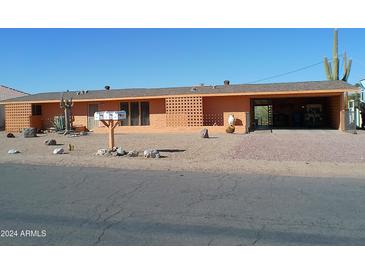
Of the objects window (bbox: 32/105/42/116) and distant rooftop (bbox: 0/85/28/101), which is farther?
distant rooftop (bbox: 0/85/28/101)

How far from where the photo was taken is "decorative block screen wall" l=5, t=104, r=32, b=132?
2878 centimetres

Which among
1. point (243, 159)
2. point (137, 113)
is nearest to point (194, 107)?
point (137, 113)

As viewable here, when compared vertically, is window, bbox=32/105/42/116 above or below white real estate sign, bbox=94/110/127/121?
above

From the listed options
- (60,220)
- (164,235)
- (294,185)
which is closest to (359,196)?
(294,185)

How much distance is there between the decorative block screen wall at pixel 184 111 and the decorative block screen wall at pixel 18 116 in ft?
37.3

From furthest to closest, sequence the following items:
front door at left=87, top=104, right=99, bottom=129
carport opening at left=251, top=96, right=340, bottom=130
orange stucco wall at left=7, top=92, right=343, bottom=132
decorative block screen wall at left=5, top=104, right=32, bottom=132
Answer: decorative block screen wall at left=5, top=104, right=32, bottom=132
carport opening at left=251, top=96, right=340, bottom=130
front door at left=87, top=104, right=99, bottom=129
orange stucco wall at left=7, top=92, right=343, bottom=132

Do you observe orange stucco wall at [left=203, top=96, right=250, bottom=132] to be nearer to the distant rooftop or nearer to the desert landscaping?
the desert landscaping

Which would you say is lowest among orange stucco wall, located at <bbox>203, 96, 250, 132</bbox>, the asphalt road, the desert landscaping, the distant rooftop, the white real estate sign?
the asphalt road

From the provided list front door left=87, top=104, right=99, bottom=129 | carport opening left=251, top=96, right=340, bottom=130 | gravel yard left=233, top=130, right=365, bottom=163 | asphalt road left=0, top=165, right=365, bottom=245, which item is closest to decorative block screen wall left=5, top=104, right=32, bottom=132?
front door left=87, top=104, right=99, bottom=129

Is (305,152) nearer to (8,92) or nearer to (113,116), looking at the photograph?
(113,116)

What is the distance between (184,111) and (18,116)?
13.6 meters

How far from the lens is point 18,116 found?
29.2 m

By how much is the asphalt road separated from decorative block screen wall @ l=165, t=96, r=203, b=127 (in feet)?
53.2

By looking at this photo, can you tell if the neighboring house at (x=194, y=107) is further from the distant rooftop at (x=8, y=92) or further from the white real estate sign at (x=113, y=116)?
the distant rooftop at (x=8, y=92)
